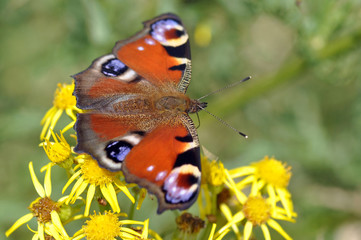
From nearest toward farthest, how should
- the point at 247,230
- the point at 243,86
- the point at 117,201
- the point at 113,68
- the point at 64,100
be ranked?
the point at 117,201 < the point at 247,230 < the point at 113,68 < the point at 64,100 < the point at 243,86

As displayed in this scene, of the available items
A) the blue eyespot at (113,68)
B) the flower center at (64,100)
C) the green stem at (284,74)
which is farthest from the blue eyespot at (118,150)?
the green stem at (284,74)

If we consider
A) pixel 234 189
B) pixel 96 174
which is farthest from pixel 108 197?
pixel 234 189

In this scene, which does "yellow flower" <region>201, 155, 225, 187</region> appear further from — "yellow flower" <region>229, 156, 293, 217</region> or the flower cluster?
"yellow flower" <region>229, 156, 293, 217</region>

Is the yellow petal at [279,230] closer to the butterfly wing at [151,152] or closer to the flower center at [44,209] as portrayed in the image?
the butterfly wing at [151,152]

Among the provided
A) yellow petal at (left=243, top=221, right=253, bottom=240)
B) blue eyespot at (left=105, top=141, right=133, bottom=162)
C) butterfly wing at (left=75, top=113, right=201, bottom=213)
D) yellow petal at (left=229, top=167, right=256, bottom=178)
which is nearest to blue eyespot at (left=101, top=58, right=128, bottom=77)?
butterfly wing at (left=75, top=113, right=201, bottom=213)

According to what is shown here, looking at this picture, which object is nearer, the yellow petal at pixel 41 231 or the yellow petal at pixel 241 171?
the yellow petal at pixel 41 231

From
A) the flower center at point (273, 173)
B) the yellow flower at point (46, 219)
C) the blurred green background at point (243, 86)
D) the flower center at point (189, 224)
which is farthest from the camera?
the blurred green background at point (243, 86)

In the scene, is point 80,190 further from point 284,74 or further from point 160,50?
point 284,74
